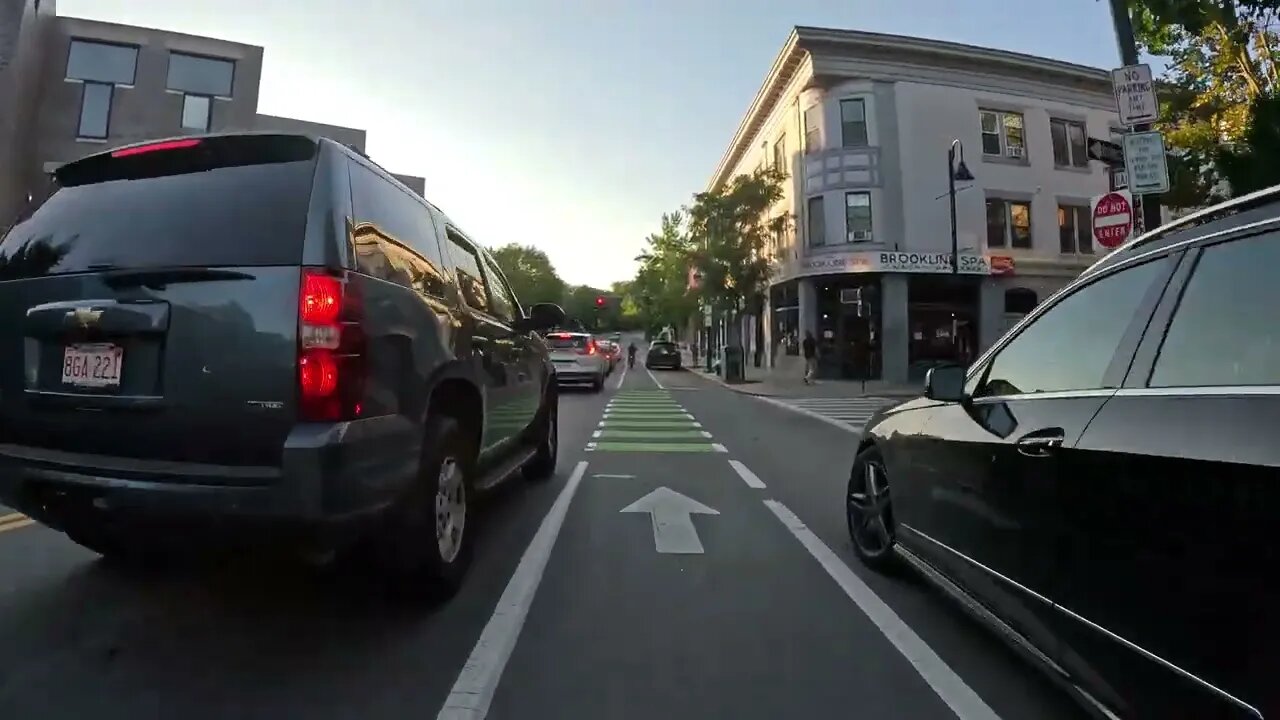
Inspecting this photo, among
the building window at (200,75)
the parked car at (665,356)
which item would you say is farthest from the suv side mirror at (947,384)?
the parked car at (665,356)

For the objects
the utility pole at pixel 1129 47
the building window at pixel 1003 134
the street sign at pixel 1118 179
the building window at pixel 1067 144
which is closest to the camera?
the utility pole at pixel 1129 47

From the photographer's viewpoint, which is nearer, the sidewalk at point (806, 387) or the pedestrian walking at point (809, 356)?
the sidewalk at point (806, 387)

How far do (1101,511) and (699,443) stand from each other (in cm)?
867

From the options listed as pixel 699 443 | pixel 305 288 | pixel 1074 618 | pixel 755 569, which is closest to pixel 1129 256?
pixel 1074 618

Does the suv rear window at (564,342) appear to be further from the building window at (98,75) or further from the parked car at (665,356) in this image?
the parked car at (665,356)

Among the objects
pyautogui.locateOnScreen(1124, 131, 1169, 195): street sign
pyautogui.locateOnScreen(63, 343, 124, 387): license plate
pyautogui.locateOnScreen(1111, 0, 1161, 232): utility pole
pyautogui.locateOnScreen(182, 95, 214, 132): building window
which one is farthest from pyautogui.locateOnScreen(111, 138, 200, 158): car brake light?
pyautogui.locateOnScreen(182, 95, 214, 132): building window

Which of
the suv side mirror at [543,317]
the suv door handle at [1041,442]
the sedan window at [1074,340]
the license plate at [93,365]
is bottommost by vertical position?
the suv door handle at [1041,442]

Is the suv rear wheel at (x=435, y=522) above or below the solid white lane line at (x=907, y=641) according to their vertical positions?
above

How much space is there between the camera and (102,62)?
26.1m

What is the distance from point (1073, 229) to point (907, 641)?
30.8 metres

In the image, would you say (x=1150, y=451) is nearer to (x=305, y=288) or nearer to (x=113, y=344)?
(x=305, y=288)

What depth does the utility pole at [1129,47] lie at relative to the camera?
8.41m

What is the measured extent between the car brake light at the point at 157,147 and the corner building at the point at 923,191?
25591 mm

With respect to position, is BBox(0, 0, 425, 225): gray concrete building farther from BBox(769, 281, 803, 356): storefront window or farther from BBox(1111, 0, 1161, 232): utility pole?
BBox(1111, 0, 1161, 232): utility pole
